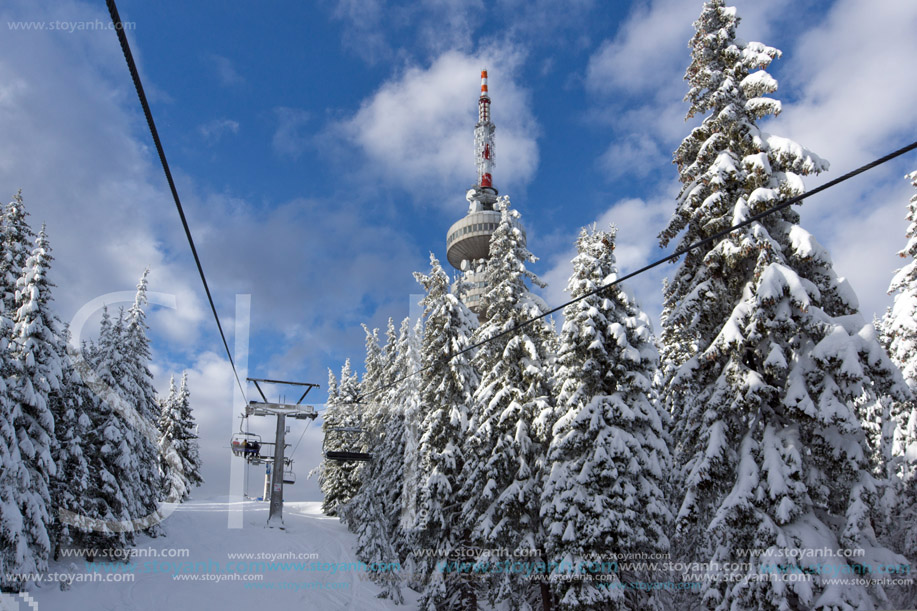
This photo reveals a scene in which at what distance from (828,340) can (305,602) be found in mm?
20772

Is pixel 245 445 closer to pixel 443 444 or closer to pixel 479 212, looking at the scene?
pixel 443 444

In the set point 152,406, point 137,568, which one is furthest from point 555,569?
point 152,406

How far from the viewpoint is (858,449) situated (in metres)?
10.4

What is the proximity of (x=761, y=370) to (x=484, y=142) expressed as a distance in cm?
14069

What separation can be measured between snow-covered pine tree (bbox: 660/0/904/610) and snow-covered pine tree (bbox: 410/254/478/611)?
979 centimetres

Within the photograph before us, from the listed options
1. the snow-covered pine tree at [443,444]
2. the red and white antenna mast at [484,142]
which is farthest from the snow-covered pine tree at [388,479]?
the red and white antenna mast at [484,142]

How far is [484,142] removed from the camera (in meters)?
145

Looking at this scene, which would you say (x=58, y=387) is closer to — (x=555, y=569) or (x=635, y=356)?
(x=555, y=569)

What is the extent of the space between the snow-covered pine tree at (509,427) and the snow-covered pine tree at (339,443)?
24344 millimetres

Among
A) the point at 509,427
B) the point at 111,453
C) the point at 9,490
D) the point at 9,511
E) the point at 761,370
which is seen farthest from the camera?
the point at 111,453

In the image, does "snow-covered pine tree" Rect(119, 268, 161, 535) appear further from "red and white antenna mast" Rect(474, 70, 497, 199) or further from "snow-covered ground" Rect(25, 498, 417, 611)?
"red and white antenna mast" Rect(474, 70, 497, 199)

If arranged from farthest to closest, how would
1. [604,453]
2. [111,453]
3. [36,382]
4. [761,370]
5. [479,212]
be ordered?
[479,212], [111,453], [36,382], [604,453], [761,370]

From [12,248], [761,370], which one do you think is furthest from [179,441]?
[761,370]

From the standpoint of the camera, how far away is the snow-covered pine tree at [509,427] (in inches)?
747
